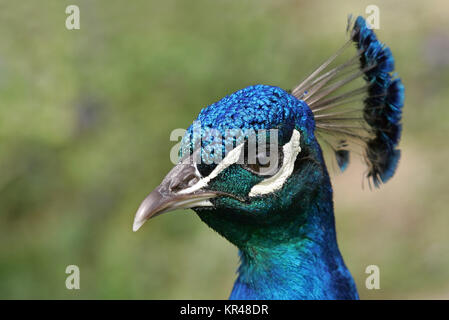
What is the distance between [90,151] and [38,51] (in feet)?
3.02

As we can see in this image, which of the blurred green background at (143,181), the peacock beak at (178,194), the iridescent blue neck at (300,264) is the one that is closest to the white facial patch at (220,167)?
the peacock beak at (178,194)

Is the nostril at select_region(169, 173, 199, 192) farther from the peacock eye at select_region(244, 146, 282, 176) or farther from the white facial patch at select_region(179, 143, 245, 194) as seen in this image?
the peacock eye at select_region(244, 146, 282, 176)

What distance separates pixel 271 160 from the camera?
147 cm

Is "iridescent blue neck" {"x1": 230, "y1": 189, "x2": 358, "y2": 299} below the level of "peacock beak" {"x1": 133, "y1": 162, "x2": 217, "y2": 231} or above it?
below

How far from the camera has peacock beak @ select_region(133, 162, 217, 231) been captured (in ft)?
4.52

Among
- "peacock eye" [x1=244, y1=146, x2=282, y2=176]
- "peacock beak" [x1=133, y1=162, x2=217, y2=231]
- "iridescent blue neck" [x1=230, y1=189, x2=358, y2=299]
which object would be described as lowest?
"iridescent blue neck" [x1=230, y1=189, x2=358, y2=299]

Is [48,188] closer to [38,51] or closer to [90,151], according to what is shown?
[90,151]

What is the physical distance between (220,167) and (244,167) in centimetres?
6

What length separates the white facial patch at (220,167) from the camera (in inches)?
55.3

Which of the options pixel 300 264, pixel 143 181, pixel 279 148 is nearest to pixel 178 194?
pixel 279 148

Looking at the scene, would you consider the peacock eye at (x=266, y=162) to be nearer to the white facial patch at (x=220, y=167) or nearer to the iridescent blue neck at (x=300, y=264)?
the white facial patch at (x=220, y=167)

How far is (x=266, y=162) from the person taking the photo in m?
1.46

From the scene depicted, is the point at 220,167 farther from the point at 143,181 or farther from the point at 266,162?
the point at 143,181

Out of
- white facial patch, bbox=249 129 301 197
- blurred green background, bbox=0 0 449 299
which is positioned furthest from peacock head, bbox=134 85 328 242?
blurred green background, bbox=0 0 449 299
